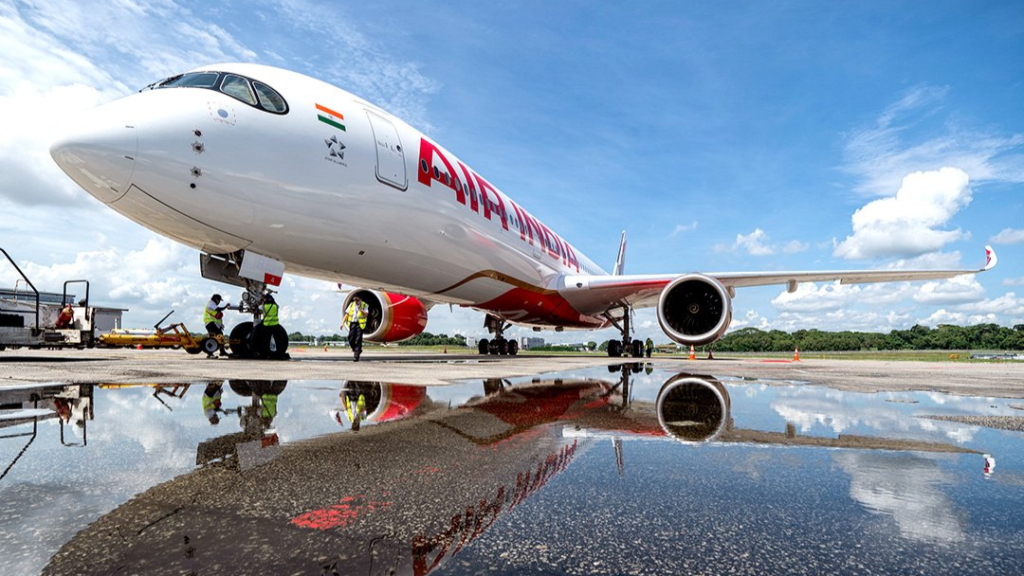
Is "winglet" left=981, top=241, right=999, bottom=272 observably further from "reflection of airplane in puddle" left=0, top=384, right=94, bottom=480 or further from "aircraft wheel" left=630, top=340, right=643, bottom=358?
"reflection of airplane in puddle" left=0, top=384, right=94, bottom=480

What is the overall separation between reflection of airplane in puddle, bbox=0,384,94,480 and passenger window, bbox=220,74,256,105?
13.8 feet

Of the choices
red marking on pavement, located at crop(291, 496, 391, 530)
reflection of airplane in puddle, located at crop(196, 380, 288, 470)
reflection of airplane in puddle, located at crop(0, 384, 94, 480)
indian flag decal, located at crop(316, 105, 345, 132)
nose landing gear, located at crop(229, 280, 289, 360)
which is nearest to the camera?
red marking on pavement, located at crop(291, 496, 391, 530)

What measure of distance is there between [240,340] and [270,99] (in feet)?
14.7

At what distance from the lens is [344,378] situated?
212 inches

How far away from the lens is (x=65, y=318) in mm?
10859

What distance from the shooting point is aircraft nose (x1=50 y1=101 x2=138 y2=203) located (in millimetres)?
5703

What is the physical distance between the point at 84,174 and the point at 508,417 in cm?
581

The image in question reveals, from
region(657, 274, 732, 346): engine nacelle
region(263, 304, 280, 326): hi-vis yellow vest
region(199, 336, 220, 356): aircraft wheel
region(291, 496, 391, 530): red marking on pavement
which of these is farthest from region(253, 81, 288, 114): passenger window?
region(657, 274, 732, 346): engine nacelle

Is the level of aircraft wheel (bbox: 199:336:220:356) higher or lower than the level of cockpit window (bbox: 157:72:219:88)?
lower

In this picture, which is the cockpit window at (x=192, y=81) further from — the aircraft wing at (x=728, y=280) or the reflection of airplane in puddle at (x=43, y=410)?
the aircraft wing at (x=728, y=280)

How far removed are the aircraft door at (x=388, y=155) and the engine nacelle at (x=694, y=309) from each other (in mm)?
5603

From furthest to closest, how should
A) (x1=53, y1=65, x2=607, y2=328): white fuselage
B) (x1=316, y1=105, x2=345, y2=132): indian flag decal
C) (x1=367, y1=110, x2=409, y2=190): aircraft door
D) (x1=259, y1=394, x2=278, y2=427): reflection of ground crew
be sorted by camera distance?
(x1=367, y1=110, x2=409, y2=190): aircraft door, (x1=316, y1=105, x2=345, y2=132): indian flag decal, (x1=53, y1=65, x2=607, y2=328): white fuselage, (x1=259, y1=394, x2=278, y2=427): reflection of ground crew

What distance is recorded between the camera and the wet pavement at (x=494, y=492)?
1.19 metres

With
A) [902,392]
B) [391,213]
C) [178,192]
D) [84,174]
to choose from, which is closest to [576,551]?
[902,392]
